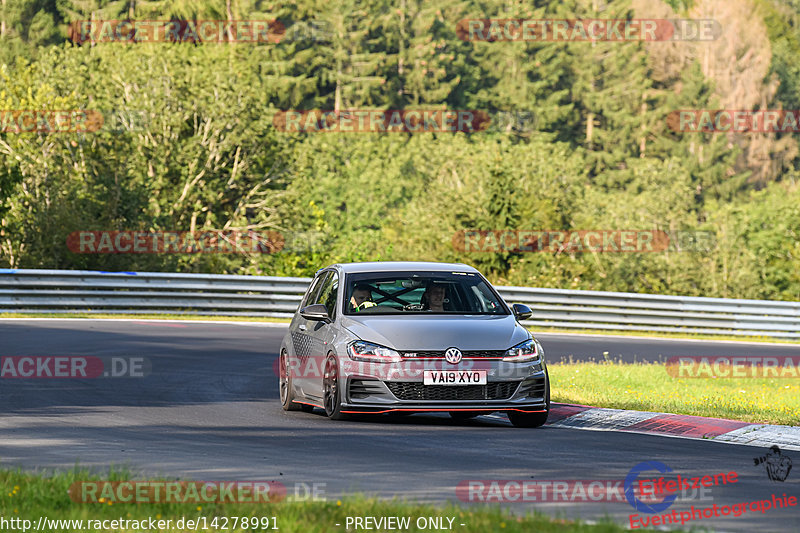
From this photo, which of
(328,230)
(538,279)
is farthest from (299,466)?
(328,230)

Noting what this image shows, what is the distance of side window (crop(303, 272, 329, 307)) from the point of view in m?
14.9

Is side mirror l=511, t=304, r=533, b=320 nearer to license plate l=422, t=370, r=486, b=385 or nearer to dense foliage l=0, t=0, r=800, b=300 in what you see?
license plate l=422, t=370, r=486, b=385

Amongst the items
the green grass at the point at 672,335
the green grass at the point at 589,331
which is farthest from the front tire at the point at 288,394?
the green grass at the point at 672,335

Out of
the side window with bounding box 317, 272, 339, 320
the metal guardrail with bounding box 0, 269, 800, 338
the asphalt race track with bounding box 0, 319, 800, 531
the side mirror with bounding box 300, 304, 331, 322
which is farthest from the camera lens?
the metal guardrail with bounding box 0, 269, 800, 338

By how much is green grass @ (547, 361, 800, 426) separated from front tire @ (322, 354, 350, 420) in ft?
9.92

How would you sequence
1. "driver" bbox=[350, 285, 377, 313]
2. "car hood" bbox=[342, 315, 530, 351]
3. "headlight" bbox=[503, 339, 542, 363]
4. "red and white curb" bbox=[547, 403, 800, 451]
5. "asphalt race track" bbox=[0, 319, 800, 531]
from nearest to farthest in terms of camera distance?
"asphalt race track" bbox=[0, 319, 800, 531]
"red and white curb" bbox=[547, 403, 800, 451]
"car hood" bbox=[342, 315, 530, 351]
"headlight" bbox=[503, 339, 542, 363]
"driver" bbox=[350, 285, 377, 313]

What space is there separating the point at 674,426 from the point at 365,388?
2896 mm

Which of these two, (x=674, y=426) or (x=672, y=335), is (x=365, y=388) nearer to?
(x=674, y=426)

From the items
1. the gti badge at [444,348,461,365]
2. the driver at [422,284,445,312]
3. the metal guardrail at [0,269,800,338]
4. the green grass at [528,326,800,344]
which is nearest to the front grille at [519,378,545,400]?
the gti badge at [444,348,461,365]

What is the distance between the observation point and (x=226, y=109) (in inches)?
1858

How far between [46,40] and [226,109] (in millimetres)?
39076

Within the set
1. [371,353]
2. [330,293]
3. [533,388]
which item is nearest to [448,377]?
[371,353]

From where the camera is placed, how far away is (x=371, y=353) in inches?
485

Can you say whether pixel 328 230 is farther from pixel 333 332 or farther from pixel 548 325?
pixel 333 332
